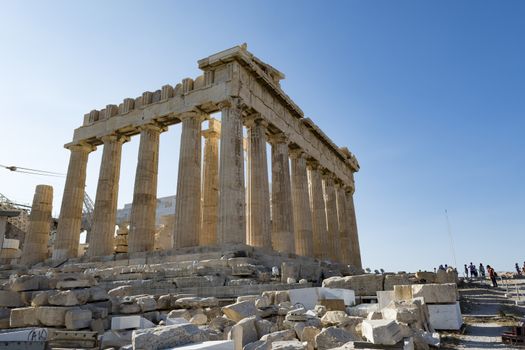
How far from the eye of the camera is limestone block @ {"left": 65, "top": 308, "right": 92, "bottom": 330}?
7996 millimetres

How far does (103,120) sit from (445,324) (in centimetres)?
2580

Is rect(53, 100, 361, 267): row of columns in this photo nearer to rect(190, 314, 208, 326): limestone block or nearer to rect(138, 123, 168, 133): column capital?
rect(138, 123, 168, 133): column capital

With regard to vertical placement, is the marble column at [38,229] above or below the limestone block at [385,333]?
above

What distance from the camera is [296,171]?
29000mm

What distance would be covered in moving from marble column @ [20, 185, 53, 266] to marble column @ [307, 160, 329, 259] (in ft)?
65.4

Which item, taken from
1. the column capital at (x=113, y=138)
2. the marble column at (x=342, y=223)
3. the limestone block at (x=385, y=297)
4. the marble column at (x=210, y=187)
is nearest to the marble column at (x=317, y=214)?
the marble column at (x=342, y=223)

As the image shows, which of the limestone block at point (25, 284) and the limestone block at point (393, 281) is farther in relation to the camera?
the limestone block at point (393, 281)

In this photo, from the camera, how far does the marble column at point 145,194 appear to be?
75.3 ft

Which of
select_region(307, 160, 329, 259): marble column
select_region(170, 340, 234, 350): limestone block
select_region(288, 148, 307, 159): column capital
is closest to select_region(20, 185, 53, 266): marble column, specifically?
select_region(288, 148, 307, 159): column capital

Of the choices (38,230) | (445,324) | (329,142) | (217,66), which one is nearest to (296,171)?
(329,142)

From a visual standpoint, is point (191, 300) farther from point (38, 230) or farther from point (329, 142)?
point (329, 142)

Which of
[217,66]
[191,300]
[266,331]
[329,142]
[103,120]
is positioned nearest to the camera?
[266,331]

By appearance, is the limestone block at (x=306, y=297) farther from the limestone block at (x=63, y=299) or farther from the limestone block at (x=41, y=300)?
the limestone block at (x=41, y=300)

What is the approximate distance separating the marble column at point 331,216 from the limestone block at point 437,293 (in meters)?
23.5
